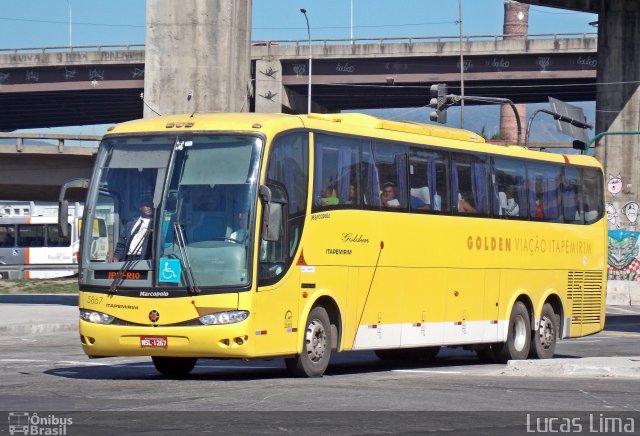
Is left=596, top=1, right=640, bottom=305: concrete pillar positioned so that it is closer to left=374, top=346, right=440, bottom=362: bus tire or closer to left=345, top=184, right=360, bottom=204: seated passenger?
left=374, top=346, right=440, bottom=362: bus tire

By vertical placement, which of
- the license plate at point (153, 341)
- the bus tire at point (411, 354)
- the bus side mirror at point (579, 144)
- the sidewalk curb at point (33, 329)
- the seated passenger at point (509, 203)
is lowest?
the sidewalk curb at point (33, 329)

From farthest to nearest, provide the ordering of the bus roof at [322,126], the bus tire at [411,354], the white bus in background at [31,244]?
the white bus in background at [31,244], the bus tire at [411,354], the bus roof at [322,126]

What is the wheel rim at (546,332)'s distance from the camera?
22400 millimetres

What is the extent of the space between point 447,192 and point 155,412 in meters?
8.93

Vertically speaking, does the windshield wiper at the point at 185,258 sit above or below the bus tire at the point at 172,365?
above

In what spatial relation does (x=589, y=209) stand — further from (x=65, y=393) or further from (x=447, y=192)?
(x=65, y=393)

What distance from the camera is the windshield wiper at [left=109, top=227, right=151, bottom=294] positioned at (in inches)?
615

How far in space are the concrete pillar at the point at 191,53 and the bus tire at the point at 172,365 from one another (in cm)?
1881

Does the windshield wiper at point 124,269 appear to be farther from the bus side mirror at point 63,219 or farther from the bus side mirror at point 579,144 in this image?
the bus side mirror at point 579,144

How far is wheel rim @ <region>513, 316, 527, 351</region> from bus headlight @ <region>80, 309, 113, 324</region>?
8.35 m

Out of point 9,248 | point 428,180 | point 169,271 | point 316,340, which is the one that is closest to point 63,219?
point 169,271

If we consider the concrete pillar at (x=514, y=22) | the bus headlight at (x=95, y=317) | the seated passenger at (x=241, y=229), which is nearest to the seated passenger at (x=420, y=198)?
the seated passenger at (x=241, y=229)

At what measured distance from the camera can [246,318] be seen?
50.0 feet

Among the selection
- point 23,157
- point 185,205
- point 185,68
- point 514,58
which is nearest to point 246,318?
point 185,205
